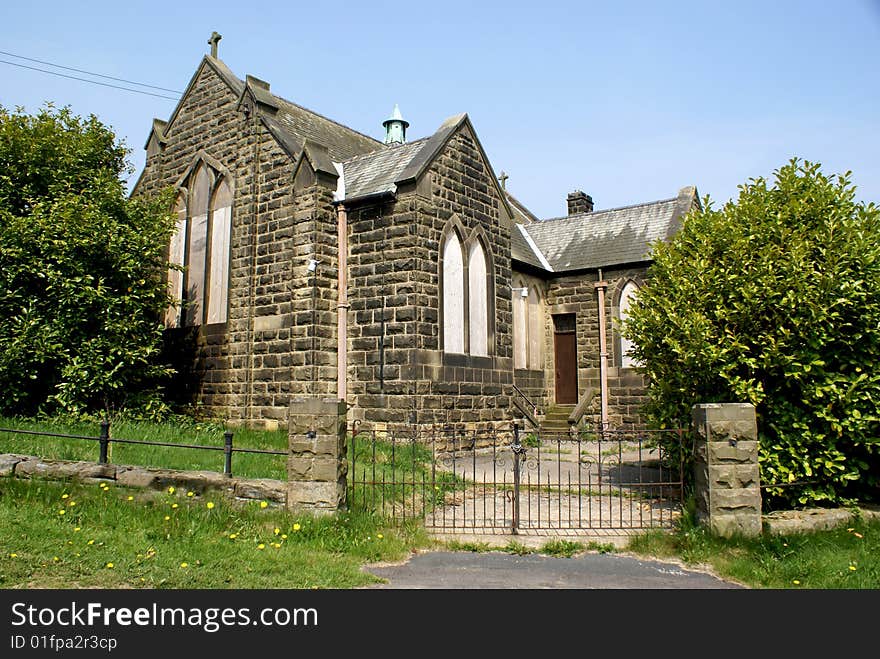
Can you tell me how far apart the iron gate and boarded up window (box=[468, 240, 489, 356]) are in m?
2.04

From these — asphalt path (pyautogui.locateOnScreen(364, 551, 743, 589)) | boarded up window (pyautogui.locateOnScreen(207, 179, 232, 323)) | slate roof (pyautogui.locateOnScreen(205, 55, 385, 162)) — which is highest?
slate roof (pyautogui.locateOnScreen(205, 55, 385, 162))

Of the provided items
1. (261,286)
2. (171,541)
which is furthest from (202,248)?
(171,541)

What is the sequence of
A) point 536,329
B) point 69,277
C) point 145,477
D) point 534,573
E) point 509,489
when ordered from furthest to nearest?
point 536,329 < point 69,277 < point 509,489 < point 145,477 < point 534,573

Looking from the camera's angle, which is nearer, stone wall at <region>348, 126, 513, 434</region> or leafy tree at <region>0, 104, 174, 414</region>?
leafy tree at <region>0, 104, 174, 414</region>

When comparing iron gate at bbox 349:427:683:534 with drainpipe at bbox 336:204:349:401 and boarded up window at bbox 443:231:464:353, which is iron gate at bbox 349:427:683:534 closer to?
drainpipe at bbox 336:204:349:401

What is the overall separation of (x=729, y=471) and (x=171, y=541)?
5.97m

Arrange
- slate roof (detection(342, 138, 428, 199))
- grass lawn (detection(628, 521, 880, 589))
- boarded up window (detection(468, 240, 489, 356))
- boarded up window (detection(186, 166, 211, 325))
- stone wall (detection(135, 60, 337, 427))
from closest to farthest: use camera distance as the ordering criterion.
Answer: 1. grass lawn (detection(628, 521, 880, 589))
2. stone wall (detection(135, 60, 337, 427))
3. slate roof (detection(342, 138, 428, 199))
4. boarded up window (detection(468, 240, 489, 356))
5. boarded up window (detection(186, 166, 211, 325))

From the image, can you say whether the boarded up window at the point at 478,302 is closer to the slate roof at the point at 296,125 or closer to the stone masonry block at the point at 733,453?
the slate roof at the point at 296,125

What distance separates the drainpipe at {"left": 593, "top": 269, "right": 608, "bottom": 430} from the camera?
65.7 ft

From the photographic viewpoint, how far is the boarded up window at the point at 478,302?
15547 mm

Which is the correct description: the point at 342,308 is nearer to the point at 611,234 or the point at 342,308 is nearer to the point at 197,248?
the point at 197,248

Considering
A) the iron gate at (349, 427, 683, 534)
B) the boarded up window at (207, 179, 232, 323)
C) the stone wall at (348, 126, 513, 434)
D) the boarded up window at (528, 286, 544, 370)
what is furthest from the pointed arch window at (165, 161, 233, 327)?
the boarded up window at (528, 286, 544, 370)

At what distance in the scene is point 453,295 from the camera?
594 inches
